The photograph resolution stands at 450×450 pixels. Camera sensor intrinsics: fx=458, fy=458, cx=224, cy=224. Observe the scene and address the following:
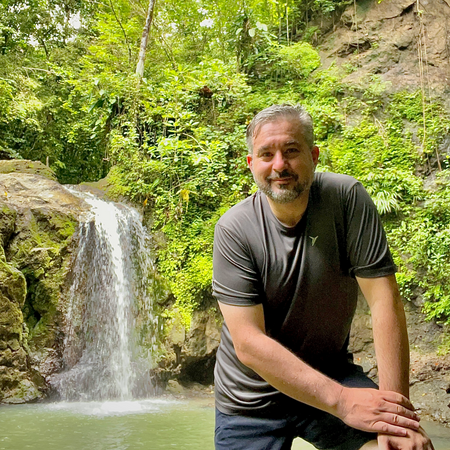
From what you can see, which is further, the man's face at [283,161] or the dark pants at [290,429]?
the man's face at [283,161]

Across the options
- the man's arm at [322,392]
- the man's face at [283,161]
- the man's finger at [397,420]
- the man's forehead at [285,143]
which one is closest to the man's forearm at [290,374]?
the man's arm at [322,392]

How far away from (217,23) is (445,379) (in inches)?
418

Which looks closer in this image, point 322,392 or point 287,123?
point 322,392

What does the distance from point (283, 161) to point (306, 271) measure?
0.43 m

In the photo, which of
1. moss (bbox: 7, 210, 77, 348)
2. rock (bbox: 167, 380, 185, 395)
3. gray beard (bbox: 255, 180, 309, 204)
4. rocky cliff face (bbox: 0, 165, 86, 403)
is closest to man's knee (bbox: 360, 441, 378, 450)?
gray beard (bbox: 255, 180, 309, 204)

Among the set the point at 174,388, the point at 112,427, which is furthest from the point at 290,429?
the point at 174,388

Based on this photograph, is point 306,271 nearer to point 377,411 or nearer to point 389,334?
point 389,334

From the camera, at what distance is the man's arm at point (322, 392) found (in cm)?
144

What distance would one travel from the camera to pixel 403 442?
4.65 feet

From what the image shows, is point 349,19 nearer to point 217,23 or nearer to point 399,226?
point 217,23

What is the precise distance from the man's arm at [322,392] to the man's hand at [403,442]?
19 millimetres

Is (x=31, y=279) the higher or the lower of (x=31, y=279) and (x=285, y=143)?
the lower

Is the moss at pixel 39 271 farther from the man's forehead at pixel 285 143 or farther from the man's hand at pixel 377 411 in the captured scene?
the man's hand at pixel 377 411

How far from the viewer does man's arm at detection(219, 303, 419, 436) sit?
4.72 ft
